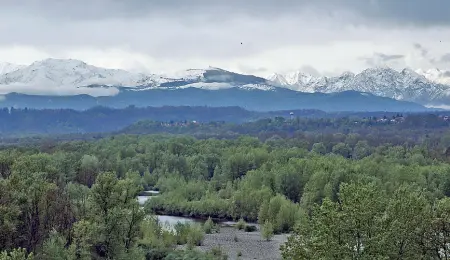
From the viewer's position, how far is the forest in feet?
127

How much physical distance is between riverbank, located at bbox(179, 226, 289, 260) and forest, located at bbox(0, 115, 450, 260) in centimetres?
171

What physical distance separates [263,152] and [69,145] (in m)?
59.0

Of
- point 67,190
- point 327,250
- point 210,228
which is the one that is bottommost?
point 210,228

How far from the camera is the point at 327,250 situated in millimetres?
37000

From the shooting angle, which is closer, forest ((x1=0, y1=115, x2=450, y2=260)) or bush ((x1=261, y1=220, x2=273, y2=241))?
forest ((x1=0, y1=115, x2=450, y2=260))

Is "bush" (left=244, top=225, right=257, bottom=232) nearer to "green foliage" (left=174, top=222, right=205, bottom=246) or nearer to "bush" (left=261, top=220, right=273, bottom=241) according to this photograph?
"bush" (left=261, top=220, right=273, bottom=241)

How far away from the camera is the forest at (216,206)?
3875cm

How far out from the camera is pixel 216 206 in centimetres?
10975

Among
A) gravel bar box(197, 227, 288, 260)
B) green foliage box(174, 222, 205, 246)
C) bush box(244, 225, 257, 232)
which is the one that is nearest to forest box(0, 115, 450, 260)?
green foliage box(174, 222, 205, 246)

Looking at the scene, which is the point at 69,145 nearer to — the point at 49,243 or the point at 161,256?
the point at 161,256

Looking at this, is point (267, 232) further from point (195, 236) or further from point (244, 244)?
point (195, 236)

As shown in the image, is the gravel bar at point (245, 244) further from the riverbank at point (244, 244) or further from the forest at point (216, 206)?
the forest at point (216, 206)

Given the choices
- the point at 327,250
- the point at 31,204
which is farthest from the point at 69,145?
the point at 327,250

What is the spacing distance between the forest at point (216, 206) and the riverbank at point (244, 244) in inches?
67.5
